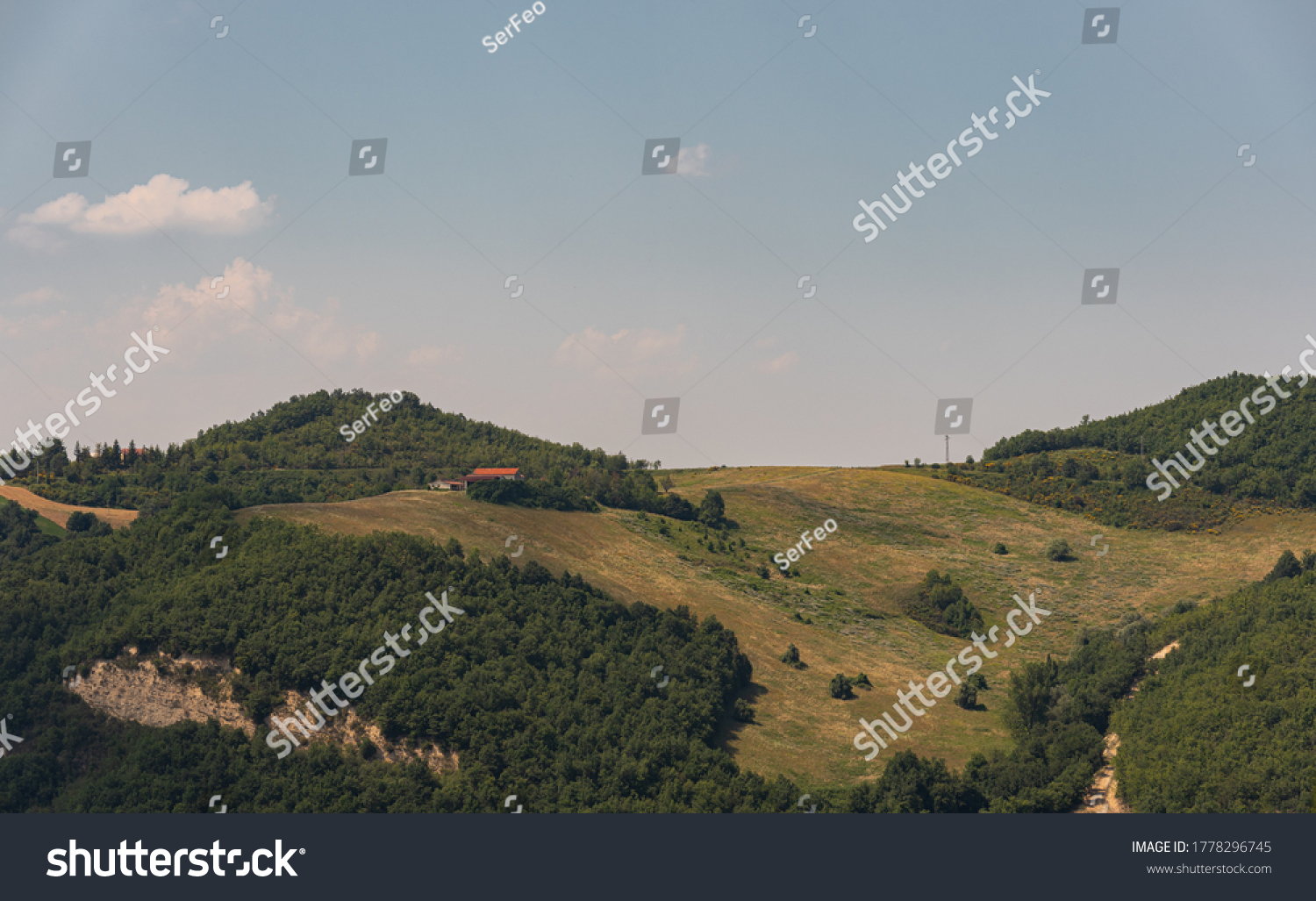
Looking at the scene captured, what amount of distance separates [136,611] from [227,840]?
38047 mm

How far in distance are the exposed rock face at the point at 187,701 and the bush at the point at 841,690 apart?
34368 mm

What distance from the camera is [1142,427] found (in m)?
170

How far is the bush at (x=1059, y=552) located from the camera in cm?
11956

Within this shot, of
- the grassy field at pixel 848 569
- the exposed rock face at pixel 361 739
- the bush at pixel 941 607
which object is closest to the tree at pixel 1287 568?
the grassy field at pixel 848 569

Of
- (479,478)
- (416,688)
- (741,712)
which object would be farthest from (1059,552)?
(416,688)

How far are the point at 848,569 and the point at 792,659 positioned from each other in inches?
1183

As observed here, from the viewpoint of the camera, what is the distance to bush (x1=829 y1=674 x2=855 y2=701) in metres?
79.6

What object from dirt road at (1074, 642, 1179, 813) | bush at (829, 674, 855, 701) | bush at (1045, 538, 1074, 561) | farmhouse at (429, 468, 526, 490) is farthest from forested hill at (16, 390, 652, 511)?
dirt road at (1074, 642, 1179, 813)

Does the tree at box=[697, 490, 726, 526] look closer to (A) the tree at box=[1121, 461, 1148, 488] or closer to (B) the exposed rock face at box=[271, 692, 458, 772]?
(A) the tree at box=[1121, 461, 1148, 488]

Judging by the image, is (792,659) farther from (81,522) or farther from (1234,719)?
(81,522)

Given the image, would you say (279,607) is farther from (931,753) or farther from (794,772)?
(931,753)

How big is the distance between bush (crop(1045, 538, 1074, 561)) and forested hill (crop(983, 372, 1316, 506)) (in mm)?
34980

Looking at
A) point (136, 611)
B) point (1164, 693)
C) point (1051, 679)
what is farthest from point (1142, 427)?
point (136, 611)

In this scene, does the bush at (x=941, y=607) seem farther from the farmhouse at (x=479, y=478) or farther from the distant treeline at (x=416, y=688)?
the farmhouse at (x=479, y=478)
